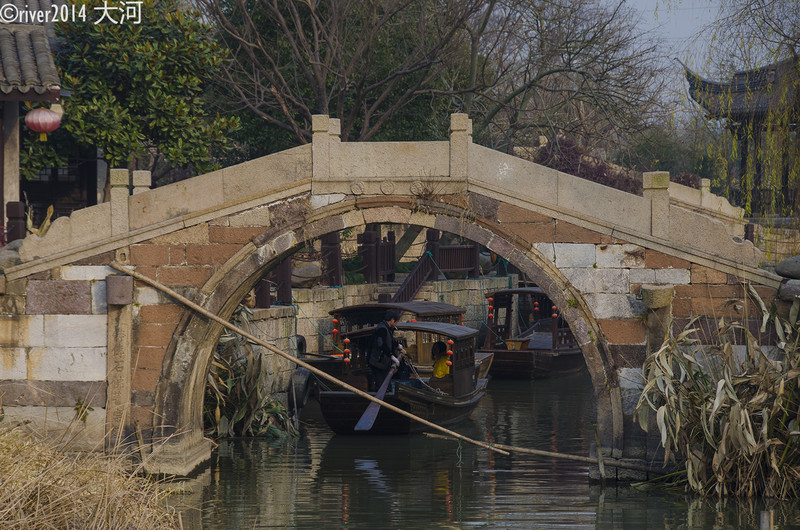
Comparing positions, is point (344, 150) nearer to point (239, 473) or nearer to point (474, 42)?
point (239, 473)

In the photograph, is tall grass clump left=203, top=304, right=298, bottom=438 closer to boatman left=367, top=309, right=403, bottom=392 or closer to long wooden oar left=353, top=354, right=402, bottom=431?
long wooden oar left=353, top=354, right=402, bottom=431

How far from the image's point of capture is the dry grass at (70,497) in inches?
259

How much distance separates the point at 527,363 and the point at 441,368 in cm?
627

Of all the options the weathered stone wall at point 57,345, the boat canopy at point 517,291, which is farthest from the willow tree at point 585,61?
the weathered stone wall at point 57,345

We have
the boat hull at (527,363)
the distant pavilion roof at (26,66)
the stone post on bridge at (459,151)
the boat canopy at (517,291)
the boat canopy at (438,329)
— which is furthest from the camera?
the boat canopy at (517,291)

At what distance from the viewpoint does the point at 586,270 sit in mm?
11203

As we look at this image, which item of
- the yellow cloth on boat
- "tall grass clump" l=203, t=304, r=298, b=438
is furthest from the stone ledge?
the yellow cloth on boat

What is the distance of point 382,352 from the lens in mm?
15328

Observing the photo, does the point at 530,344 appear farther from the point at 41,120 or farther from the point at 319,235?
the point at 41,120

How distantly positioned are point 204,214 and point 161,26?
553 cm

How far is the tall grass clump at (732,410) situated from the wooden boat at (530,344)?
10465mm

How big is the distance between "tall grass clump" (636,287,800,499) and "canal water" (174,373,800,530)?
11.9 inches

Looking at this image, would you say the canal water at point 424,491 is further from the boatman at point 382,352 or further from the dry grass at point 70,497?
the dry grass at point 70,497

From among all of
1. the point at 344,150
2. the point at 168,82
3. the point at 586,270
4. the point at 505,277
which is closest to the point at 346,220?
the point at 344,150
